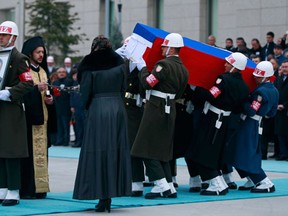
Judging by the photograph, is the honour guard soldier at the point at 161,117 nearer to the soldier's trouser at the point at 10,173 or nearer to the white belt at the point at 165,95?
the white belt at the point at 165,95

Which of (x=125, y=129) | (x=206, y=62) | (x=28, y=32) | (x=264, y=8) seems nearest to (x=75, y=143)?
(x=264, y=8)

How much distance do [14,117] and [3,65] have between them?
2.16 feet

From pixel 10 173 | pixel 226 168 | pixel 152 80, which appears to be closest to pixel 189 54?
pixel 152 80

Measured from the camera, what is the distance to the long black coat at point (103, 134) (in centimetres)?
1130

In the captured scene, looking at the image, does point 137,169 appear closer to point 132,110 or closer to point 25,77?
point 132,110

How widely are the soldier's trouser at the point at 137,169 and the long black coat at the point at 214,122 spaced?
76 cm

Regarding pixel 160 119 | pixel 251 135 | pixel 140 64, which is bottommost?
pixel 251 135

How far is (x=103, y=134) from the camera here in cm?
1140

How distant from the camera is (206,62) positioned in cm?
1346

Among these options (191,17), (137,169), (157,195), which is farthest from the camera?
(191,17)

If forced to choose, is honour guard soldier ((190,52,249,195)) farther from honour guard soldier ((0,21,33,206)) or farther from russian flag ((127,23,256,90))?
honour guard soldier ((0,21,33,206))

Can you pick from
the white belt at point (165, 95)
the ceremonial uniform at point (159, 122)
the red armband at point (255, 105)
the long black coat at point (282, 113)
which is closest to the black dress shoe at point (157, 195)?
the ceremonial uniform at point (159, 122)

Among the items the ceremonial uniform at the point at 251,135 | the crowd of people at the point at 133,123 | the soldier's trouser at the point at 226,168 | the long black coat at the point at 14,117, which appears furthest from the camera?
the soldier's trouser at the point at 226,168

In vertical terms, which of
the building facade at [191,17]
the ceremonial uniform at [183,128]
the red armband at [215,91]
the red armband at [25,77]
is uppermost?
the building facade at [191,17]
